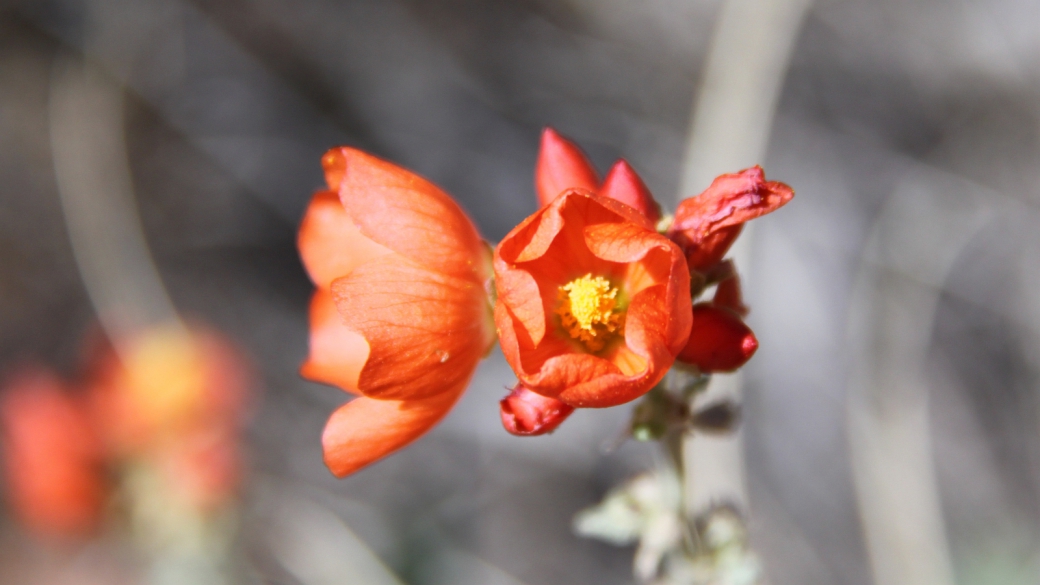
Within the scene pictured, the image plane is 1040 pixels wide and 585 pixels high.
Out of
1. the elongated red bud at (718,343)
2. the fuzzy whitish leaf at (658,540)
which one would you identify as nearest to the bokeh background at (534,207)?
the fuzzy whitish leaf at (658,540)

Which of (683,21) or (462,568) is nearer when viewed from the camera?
(462,568)

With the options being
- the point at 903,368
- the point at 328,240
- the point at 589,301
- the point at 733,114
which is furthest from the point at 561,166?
the point at 903,368

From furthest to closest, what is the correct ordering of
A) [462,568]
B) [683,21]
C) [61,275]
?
[61,275]
[683,21]
[462,568]

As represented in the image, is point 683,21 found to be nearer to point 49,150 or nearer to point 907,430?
point 907,430

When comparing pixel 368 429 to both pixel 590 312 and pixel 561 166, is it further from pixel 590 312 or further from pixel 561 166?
pixel 561 166

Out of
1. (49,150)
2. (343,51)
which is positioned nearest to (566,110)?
(343,51)

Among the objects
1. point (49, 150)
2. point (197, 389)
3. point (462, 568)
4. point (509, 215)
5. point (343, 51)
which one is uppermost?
point (343, 51)

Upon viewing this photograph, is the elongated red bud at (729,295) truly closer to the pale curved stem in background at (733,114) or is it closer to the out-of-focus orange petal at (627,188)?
the out-of-focus orange petal at (627,188)
